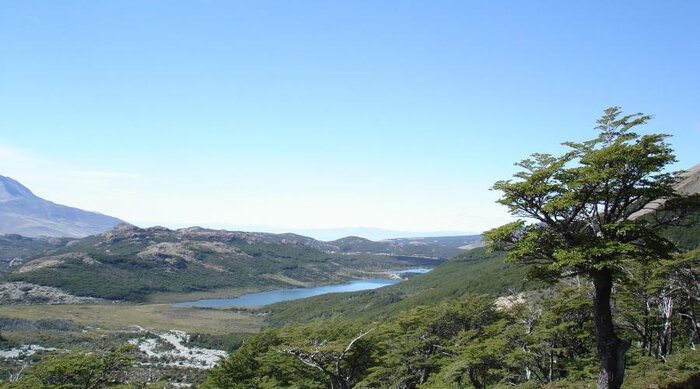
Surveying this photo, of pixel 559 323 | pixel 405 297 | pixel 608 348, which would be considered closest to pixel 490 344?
pixel 559 323

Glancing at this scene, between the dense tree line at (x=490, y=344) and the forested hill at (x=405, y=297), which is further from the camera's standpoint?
the forested hill at (x=405, y=297)

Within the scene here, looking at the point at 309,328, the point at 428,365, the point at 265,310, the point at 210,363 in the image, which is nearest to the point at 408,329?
the point at 428,365

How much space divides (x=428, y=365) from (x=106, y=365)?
24259 millimetres

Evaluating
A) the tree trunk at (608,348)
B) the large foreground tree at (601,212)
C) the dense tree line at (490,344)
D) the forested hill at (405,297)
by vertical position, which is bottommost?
the forested hill at (405,297)

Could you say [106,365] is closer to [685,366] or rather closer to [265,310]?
[685,366]

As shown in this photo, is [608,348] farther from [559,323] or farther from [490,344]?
[559,323]

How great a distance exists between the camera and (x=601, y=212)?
56.3 ft

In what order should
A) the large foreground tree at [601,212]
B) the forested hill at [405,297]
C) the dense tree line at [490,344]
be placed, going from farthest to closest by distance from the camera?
the forested hill at [405,297]
the dense tree line at [490,344]
the large foreground tree at [601,212]

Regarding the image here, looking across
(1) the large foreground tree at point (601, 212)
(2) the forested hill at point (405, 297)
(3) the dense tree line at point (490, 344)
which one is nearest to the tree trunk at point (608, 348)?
(1) the large foreground tree at point (601, 212)

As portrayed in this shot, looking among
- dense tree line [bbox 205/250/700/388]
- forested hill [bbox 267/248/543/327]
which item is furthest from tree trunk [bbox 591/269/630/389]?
forested hill [bbox 267/248/543/327]

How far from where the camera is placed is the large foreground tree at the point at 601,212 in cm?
1513

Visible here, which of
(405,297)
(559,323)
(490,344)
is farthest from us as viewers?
(405,297)

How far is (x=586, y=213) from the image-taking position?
1647cm

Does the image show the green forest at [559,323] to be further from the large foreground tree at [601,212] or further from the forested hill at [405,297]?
the forested hill at [405,297]
